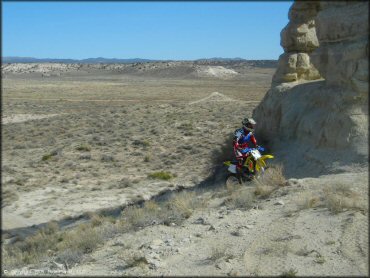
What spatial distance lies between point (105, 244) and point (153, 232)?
0.82 m

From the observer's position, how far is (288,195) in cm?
848

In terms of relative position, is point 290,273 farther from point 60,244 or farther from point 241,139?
point 241,139

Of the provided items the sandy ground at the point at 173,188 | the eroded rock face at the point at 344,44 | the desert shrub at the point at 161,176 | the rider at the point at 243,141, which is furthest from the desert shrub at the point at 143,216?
the desert shrub at the point at 161,176

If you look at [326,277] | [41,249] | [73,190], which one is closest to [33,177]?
[73,190]

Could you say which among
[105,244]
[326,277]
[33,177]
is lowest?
[33,177]

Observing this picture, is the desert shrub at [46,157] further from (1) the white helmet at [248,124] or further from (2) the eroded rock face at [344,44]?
(2) the eroded rock face at [344,44]

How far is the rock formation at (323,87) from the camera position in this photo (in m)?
9.54

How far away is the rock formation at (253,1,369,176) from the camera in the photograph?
31.3ft

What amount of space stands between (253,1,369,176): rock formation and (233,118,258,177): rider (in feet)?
4.59

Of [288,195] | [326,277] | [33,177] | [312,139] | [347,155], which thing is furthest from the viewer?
[33,177]

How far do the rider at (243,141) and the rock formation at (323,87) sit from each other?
140cm

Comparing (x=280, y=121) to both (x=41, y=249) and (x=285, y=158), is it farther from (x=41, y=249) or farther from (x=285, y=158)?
(x=41, y=249)

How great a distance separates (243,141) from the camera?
35.3 ft

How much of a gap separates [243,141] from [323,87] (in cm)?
248
